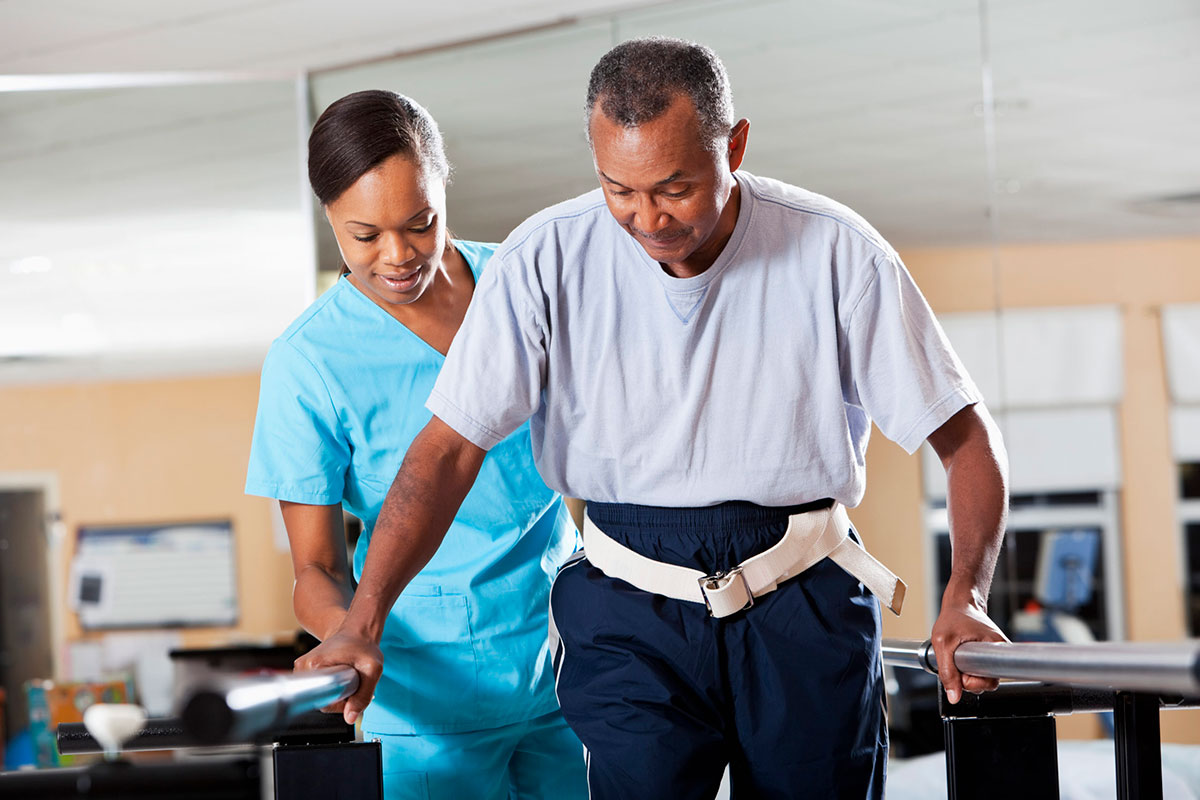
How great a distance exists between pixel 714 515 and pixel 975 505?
11.3 inches

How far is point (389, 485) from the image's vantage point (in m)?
1.86

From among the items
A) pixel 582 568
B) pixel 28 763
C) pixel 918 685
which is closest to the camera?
pixel 582 568

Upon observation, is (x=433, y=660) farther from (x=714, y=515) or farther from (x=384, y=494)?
(x=714, y=515)

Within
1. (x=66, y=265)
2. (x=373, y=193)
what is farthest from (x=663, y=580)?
(x=66, y=265)

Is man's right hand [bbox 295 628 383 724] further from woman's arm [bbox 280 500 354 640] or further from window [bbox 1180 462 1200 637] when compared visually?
window [bbox 1180 462 1200 637]

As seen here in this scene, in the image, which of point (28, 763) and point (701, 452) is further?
point (28, 763)

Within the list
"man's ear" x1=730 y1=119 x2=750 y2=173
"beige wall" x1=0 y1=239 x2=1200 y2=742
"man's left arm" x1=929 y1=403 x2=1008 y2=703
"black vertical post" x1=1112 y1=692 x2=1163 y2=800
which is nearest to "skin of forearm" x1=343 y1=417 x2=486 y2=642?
"man's ear" x1=730 y1=119 x2=750 y2=173

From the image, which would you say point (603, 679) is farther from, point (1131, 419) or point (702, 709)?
point (1131, 419)

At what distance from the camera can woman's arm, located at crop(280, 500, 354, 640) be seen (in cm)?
167

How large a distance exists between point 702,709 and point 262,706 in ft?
2.04

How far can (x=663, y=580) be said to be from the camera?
1.42 metres

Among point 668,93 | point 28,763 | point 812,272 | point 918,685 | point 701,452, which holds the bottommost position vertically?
point 28,763

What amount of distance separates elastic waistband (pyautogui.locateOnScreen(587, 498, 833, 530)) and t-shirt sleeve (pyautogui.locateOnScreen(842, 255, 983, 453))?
0.14m

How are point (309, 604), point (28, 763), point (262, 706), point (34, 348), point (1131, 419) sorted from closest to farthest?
point (262, 706), point (309, 604), point (1131, 419), point (34, 348), point (28, 763)
